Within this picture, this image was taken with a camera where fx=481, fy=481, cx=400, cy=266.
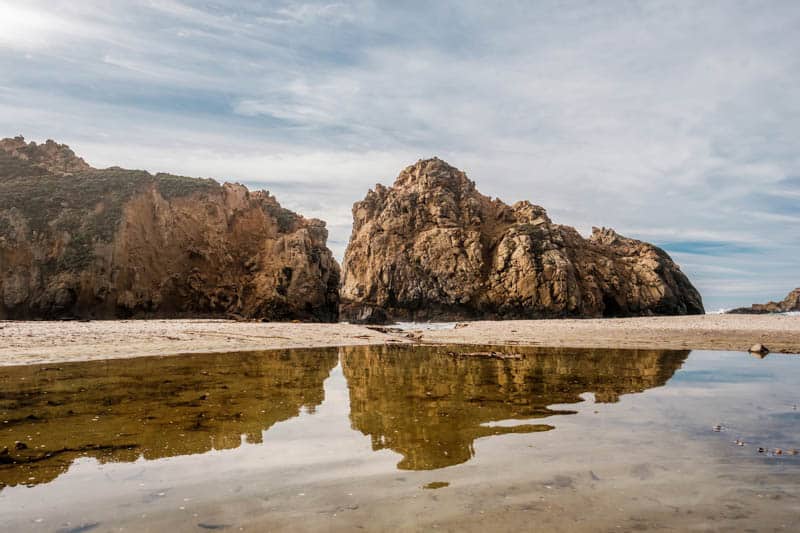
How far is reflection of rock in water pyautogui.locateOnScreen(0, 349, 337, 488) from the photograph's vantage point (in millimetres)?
5914

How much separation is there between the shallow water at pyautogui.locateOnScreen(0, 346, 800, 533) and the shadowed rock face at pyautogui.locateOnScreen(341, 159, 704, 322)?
55342 mm

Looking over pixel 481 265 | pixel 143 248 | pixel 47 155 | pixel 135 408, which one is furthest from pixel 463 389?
pixel 481 265

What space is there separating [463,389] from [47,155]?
189 feet

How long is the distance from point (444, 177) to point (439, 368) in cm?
6805

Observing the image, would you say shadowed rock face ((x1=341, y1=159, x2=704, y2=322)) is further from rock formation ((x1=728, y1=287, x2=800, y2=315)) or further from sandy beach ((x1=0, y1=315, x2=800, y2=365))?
sandy beach ((x1=0, y1=315, x2=800, y2=365))

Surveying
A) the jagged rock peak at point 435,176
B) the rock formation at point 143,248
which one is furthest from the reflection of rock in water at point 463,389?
the jagged rock peak at point 435,176

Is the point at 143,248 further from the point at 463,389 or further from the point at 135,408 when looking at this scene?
the point at 463,389

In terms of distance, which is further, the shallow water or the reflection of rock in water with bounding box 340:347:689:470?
the reflection of rock in water with bounding box 340:347:689:470

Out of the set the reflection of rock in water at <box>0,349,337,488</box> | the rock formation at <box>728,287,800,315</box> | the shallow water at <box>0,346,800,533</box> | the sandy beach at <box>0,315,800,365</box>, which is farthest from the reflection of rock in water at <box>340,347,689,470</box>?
the rock formation at <box>728,287,800,315</box>

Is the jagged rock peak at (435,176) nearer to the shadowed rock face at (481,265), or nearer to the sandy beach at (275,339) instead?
the shadowed rock face at (481,265)

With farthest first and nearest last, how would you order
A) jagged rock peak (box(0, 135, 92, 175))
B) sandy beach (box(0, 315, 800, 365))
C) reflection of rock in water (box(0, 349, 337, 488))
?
jagged rock peak (box(0, 135, 92, 175)) < sandy beach (box(0, 315, 800, 365)) < reflection of rock in water (box(0, 349, 337, 488))

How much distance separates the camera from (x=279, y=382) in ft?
37.1

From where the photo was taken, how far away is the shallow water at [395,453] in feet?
13.4

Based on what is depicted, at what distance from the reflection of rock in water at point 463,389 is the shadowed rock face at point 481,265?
48716 millimetres
